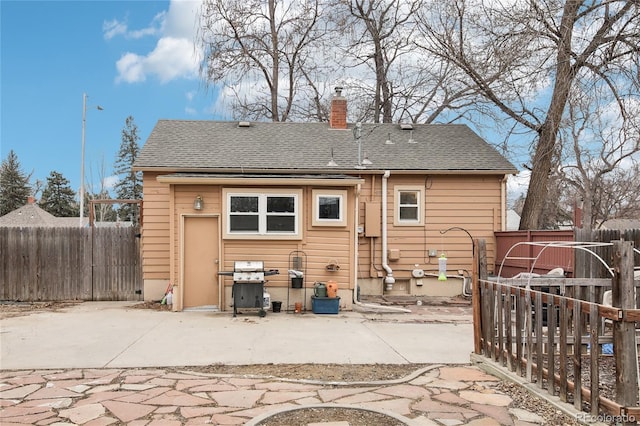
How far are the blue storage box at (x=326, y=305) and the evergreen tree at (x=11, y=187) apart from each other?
36771mm

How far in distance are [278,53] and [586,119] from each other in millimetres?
13144

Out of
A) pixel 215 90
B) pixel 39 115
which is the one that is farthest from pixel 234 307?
pixel 39 115

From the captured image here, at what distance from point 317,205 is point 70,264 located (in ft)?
20.3

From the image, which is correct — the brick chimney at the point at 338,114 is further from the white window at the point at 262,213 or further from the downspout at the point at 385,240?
the white window at the point at 262,213

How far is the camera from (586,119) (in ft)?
38.8

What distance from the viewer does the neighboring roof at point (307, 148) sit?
12.2 metres

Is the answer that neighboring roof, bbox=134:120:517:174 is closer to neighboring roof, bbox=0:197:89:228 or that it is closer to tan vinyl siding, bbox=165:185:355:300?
tan vinyl siding, bbox=165:185:355:300

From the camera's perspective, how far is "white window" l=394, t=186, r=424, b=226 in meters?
13.1

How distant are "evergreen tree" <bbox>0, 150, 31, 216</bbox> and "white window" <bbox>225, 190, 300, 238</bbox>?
116 ft

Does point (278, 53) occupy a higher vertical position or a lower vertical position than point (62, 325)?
higher

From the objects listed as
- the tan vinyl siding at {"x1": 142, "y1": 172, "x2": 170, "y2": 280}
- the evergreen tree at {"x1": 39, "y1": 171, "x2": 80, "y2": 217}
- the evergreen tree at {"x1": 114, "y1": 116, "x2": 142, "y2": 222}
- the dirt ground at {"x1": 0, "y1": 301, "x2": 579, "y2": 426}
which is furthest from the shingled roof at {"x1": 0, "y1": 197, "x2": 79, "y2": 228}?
the dirt ground at {"x1": 0, "y1": 301, "x2": 579, "y2": 426}

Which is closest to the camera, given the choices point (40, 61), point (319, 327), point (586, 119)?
point (319, 327)

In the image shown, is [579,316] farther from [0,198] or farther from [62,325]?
[0,198]

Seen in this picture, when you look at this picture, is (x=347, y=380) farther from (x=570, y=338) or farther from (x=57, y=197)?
(x=57, y=197)
